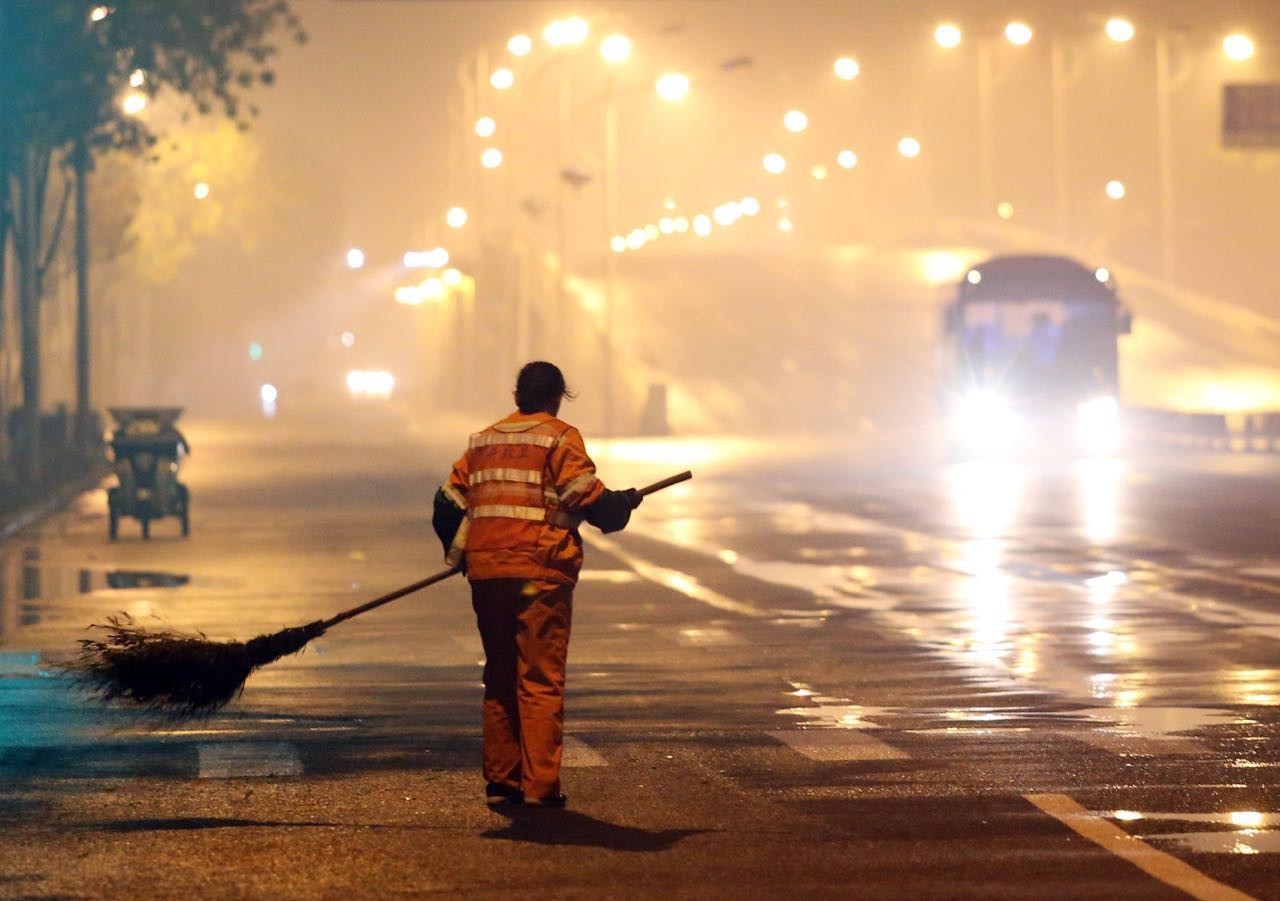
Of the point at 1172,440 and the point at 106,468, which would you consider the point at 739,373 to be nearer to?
the point at 1172,440

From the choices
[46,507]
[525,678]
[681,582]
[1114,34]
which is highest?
[1114,34]

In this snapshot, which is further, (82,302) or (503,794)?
(82,302)

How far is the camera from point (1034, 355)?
46.7 metres

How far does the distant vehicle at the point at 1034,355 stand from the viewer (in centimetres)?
4675

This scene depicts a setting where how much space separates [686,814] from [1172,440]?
3966 centimetres

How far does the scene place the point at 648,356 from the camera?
68.1 meters

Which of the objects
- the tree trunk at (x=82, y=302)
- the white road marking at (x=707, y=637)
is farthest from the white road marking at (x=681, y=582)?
the tree trunk at (x=82, y=302)

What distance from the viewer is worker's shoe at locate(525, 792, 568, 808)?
851 cm

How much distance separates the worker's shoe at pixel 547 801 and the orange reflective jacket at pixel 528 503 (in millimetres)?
759

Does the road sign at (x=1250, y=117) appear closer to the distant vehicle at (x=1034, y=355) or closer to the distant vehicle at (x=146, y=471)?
the distant vehicle at (x=1034, y=355)

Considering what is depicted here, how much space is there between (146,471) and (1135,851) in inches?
733

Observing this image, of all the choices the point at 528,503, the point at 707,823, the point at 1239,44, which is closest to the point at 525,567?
the point at 528,503

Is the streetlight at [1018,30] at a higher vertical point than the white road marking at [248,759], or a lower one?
higher

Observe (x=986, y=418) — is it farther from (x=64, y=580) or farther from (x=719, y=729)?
(x=719, y=729)
